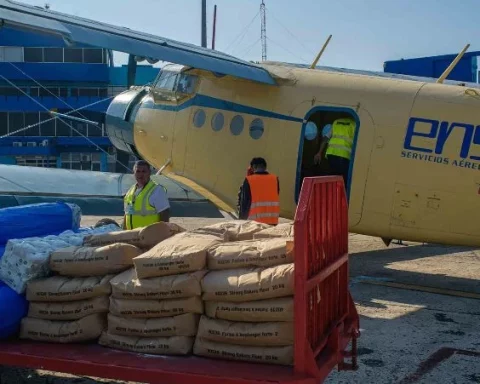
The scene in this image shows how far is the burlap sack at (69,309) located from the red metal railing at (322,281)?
132 centimetres

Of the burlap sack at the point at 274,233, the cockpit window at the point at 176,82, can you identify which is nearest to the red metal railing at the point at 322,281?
the burlap sack at the point at 274,233

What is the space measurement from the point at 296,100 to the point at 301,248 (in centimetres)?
649

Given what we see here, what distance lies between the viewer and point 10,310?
4.17 metres

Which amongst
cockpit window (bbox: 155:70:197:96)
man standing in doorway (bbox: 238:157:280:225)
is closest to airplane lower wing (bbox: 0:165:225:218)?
cockpit window (bbox: 155:70:197:96)

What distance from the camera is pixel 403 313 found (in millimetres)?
7465

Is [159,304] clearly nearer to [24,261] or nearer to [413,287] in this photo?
[24,261]

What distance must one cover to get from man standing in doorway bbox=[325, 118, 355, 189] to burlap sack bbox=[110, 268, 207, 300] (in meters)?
5.69

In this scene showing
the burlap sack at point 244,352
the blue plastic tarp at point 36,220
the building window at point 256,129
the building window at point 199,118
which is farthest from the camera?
the building window at point 199,118

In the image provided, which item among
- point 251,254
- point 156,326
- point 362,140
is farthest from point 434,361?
point 362,140

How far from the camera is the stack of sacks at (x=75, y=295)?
13.7ft

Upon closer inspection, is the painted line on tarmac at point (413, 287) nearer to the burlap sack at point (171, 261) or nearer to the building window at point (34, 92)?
the burlap sack at point (171, 261)

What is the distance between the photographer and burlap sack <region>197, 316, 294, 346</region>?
146 inches

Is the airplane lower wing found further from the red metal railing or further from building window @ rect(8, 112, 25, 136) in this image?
building window @ rect(8, 112, 25, 136)

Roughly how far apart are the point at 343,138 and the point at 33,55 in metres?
37.6
